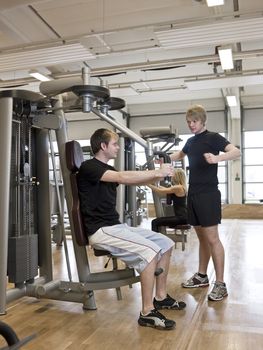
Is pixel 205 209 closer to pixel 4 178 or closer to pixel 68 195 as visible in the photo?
pixel 68 195

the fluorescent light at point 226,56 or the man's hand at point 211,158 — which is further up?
the fluorescent light at point 226,56

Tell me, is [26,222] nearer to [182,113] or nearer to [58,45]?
[58,45]

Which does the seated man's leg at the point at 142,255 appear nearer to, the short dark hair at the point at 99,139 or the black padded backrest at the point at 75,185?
the black padded backrest at the point at 75,185

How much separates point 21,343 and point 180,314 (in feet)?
5.63

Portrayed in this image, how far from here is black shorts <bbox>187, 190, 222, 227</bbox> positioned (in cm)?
308

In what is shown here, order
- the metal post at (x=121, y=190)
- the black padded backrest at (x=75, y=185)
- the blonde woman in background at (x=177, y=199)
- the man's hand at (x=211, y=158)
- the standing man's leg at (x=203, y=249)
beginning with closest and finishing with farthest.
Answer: the black padded backrest at (x=75, y=185), the man's hand at (x=211, y=158), the standing man's leg at (x=203, y=249), the metal post at (x=121, y=190), the blonde woman in background at (x=177, y=199)

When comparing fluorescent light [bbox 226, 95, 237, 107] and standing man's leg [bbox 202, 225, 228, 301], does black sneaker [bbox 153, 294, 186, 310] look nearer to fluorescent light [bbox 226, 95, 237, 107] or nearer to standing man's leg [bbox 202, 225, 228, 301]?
standing man's leg [bbox 202, 225, 228, 301]

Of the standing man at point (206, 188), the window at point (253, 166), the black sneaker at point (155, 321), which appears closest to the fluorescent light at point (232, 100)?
the window at point (253, 166)

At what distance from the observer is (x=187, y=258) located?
15.8 ft

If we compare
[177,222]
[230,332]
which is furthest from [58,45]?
[230,332]

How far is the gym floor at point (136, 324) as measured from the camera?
225 centimetres

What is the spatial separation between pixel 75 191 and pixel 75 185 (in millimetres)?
43

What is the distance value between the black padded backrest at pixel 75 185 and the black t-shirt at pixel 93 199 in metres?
0.03

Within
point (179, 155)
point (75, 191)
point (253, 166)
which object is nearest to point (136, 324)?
point (75, 191)
